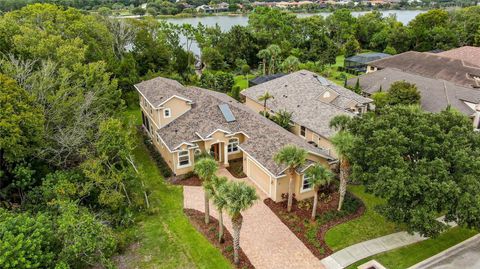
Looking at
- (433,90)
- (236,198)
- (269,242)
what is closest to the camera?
(236,198)

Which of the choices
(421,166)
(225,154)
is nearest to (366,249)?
(421,166)

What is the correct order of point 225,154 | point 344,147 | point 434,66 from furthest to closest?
1. point 434,66
2. point 225,154
3. point 344,147

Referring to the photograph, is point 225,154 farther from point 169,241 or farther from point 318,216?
point 169,241

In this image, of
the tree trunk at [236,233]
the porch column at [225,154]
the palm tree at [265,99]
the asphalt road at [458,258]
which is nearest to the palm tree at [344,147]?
the asphalt road at [458,258]

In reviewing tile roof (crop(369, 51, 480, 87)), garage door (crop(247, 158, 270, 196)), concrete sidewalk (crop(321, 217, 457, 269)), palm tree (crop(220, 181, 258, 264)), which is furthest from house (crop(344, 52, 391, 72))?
palm tree (crop(220, 181, 258, 264))

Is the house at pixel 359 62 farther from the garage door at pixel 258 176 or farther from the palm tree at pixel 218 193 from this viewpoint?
the palm tree at pixel 218 193

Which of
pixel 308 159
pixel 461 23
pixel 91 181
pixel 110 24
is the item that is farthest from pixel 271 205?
Result: pixel 461 23
